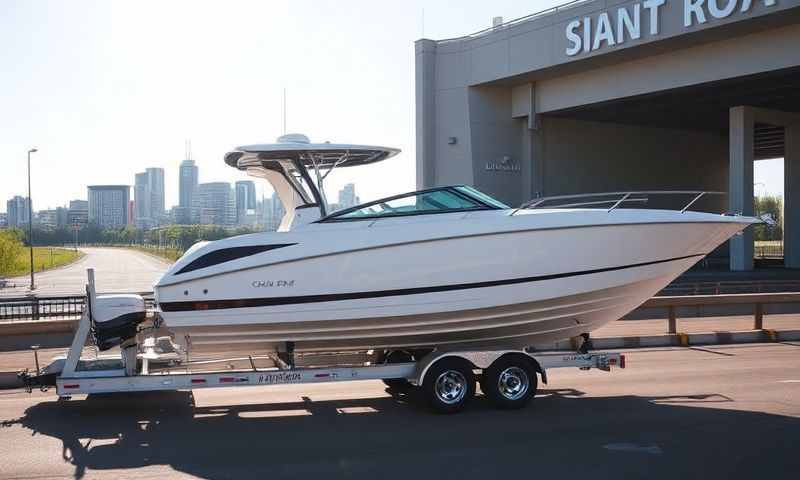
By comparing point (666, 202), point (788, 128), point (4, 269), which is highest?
point (788, 128)

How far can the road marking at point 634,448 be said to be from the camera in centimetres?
721

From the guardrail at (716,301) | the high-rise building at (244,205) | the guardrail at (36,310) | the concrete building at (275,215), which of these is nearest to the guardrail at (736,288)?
the guardrail at (716,301)

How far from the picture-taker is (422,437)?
25.7 ft

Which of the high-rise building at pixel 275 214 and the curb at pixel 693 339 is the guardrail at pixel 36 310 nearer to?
the high-rise building at pixel 275 214

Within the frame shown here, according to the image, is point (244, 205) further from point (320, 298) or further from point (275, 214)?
point (320, 298)

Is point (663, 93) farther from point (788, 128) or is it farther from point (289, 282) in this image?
point (289, 282)

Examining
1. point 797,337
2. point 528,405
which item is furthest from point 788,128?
point 528,405

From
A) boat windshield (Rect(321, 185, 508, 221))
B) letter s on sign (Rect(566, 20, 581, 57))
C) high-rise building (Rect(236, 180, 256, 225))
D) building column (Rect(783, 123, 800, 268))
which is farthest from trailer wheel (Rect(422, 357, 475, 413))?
building column (Rect(783, 123, 800, 268))

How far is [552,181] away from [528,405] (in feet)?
104

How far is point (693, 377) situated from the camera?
11148mm

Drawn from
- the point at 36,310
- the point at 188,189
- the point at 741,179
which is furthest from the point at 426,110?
the point at 188,189

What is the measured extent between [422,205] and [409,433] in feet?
9.02

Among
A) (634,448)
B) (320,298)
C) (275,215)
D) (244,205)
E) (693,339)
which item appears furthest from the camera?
(244,205)

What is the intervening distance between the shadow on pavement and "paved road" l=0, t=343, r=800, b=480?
19 mm
